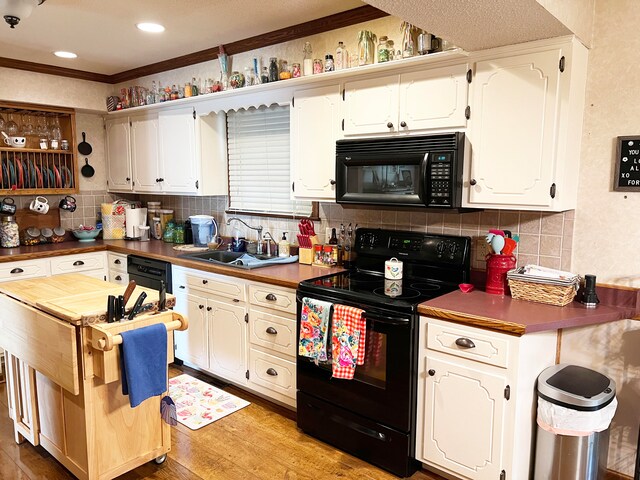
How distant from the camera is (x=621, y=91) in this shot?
91.4 inches

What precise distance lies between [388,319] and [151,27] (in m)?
2.62

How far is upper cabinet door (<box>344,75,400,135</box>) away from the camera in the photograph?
2.75 m

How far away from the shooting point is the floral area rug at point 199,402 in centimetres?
309

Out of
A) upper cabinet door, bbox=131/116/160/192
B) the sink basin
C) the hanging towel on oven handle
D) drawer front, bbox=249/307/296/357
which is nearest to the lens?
the hanging towel on oven handle

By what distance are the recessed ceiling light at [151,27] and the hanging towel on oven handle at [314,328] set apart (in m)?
2.20

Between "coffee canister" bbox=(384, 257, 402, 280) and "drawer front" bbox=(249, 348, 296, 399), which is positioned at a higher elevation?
"coffee canister" bbox=(384, 257, 402, 280)

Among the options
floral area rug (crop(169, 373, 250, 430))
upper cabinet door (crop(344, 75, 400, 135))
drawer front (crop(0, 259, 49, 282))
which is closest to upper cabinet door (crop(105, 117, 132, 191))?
drawer front (crop(0, 259, 49, 282))

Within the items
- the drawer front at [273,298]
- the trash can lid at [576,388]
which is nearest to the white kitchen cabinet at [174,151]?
the drawer front at [273,298]

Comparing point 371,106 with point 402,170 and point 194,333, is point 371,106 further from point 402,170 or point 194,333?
point 194,333

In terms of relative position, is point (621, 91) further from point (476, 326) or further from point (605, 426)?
point (605, 426)

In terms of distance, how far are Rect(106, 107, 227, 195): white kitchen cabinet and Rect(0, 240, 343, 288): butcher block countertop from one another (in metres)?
0.55

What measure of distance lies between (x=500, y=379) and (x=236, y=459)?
1509 mm

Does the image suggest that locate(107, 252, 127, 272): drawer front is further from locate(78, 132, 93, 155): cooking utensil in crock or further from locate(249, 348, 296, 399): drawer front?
locate(249, 348, 296, 399): drawer front

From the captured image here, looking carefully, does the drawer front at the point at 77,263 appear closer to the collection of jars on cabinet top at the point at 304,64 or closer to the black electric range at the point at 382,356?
the collection of jars on cabinet top at the point at 304,64
